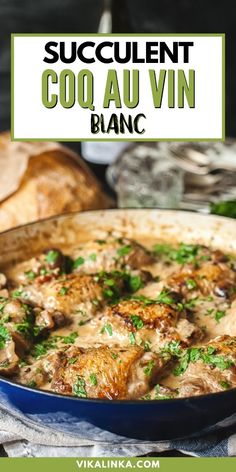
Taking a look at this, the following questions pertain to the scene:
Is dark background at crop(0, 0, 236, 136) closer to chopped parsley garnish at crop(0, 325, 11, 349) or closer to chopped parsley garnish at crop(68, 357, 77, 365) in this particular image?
chopped parsley garnish at crop(0, 325, 11, 349)

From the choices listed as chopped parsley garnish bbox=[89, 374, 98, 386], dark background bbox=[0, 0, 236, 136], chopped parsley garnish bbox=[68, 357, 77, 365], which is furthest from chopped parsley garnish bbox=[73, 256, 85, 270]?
dark background bbox=[0, 0, 236, 136]

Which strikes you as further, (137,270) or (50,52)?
(50,52)

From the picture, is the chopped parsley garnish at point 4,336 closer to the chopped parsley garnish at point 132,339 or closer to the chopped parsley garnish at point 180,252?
the chopped parsley garnish at point 132,339

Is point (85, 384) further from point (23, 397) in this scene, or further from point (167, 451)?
point (167, 451)

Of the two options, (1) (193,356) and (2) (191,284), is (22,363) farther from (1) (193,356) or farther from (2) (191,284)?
(2) (191,284)

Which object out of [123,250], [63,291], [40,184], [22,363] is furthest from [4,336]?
[40,184]

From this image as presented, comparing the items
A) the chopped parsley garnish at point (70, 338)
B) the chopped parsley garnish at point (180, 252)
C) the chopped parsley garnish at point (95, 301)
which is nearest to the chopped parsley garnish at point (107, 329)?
the chopped parsley garnish at point (70, 338)

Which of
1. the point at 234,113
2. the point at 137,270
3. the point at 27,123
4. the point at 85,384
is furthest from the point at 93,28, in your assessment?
the point at 85,384
